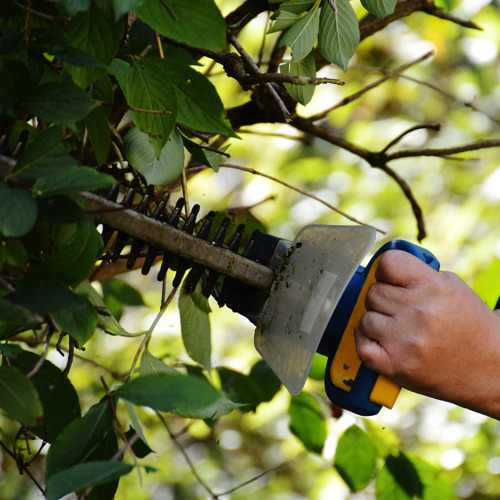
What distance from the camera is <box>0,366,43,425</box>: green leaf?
0.99 feet

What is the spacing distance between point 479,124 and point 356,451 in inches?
60.0

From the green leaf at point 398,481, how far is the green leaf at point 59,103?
1.86ft

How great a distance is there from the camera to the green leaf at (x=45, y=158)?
0.96 feet

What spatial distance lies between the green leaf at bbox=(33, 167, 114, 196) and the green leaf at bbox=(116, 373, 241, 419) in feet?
0.37

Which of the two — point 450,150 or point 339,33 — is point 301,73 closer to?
point 339,33

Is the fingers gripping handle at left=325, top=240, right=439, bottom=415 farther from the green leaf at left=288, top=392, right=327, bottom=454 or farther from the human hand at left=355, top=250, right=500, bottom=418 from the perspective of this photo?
the green leaf at left=288, top=392, right=327, bottom=454

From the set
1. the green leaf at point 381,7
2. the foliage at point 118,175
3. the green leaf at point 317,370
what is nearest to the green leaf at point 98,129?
the foliage at point 118,175

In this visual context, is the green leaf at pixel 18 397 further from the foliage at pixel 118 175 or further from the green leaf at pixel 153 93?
the green leaf at pixel 153 93

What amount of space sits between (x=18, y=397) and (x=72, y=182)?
115 millimetres

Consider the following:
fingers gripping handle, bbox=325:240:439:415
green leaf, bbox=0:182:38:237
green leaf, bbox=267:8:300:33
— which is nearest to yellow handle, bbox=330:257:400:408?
fingers gripping handle, bbox=325:240:439:415

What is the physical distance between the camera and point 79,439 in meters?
0.35

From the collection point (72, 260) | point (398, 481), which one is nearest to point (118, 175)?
point (72, 260)

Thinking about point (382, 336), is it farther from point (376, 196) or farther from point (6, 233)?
point (376, 196)

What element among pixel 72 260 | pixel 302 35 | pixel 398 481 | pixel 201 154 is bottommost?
A: pixel 398 481
